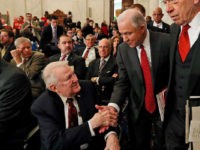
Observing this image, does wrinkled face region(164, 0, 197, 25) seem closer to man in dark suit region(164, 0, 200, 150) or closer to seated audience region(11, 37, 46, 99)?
man in dark suit region(164, 0, 200, 150)

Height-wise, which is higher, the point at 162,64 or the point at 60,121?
the point at 162,64

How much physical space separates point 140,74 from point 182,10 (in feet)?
2.25

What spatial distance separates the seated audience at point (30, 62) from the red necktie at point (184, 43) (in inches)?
81.0

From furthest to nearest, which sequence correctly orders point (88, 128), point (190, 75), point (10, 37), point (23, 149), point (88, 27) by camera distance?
point (88, 27) → point (10, 37) → point (23, 149) → point (88, 128) → point (190, 75)

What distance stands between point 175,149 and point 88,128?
579 mm

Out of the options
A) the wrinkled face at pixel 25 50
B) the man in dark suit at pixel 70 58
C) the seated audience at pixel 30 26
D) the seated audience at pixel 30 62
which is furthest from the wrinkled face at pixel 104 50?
the seated audience at pixel 30 26

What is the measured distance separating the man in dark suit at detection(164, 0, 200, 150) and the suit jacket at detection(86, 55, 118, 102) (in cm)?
172

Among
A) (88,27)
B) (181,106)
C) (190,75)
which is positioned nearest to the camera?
(190,75)

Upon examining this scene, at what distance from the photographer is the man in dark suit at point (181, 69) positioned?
1.48 m

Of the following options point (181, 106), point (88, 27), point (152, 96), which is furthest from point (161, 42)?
point (88, 27)

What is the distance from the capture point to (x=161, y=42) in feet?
6.62

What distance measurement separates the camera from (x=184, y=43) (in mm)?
1572

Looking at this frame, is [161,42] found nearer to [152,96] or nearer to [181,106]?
[152,96]

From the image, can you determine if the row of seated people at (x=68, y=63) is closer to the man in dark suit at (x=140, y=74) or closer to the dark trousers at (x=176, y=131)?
the man in dark suit at (x=140, y=74)
